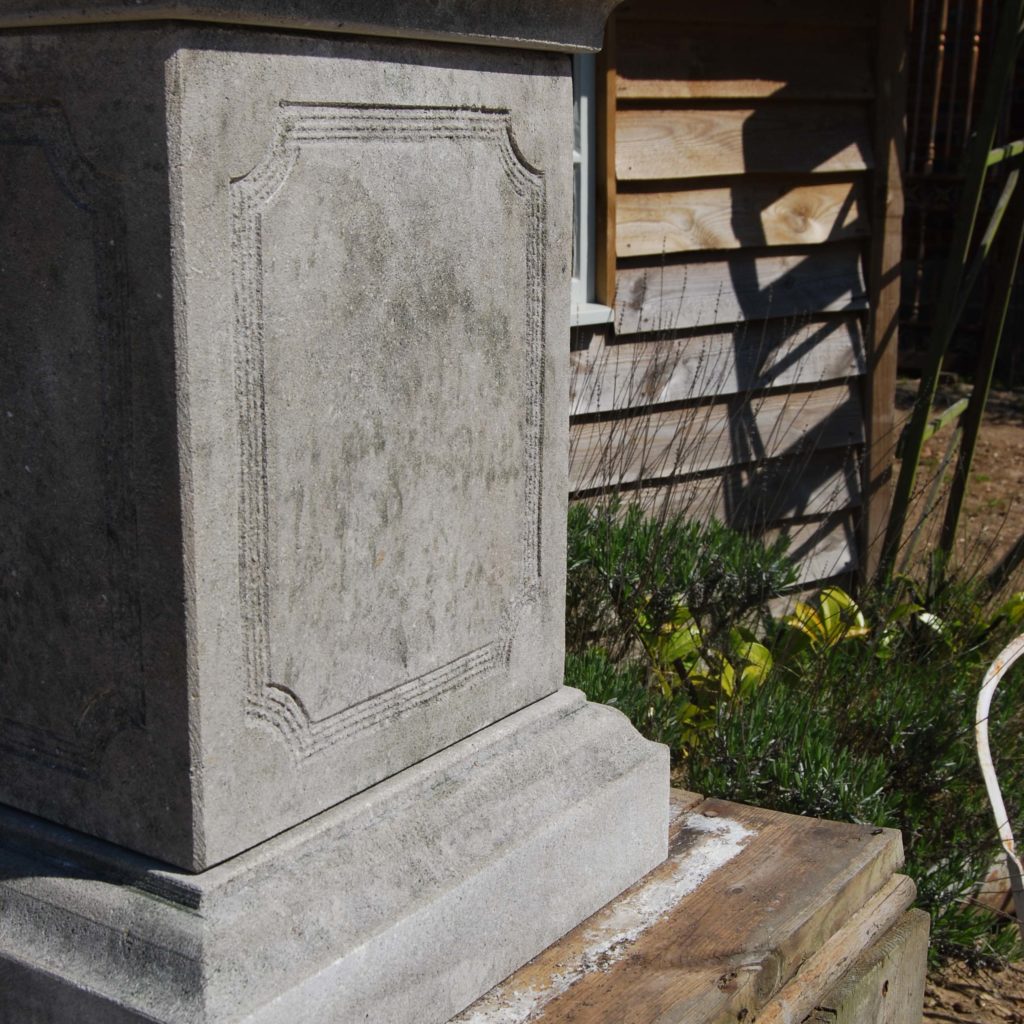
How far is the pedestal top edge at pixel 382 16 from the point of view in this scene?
131cm

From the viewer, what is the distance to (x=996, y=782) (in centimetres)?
300

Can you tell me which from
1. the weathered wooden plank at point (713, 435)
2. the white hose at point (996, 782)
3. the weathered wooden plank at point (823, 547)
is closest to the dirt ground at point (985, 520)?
the white hose at point (996, 782)

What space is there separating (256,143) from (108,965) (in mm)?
915

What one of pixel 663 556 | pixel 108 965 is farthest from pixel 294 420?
pixel 663 556

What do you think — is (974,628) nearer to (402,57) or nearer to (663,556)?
(663,556)

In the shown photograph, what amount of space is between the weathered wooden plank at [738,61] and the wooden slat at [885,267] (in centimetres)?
10

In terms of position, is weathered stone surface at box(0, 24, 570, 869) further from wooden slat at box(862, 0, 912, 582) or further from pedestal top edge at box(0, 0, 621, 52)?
wooden slat at box(862, 0, 912, 582)

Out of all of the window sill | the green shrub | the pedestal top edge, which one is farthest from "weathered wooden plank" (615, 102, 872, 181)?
the pedestal top edge

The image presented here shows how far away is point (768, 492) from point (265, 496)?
3841mm

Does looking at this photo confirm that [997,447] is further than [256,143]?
Yes

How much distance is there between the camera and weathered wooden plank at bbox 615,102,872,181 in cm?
446

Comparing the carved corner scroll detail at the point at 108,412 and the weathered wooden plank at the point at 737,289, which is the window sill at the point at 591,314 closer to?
the weathered wooden plank at the point at 737,289

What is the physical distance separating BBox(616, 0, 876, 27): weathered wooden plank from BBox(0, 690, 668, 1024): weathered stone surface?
3.15 metres

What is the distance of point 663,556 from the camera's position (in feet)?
12.3
